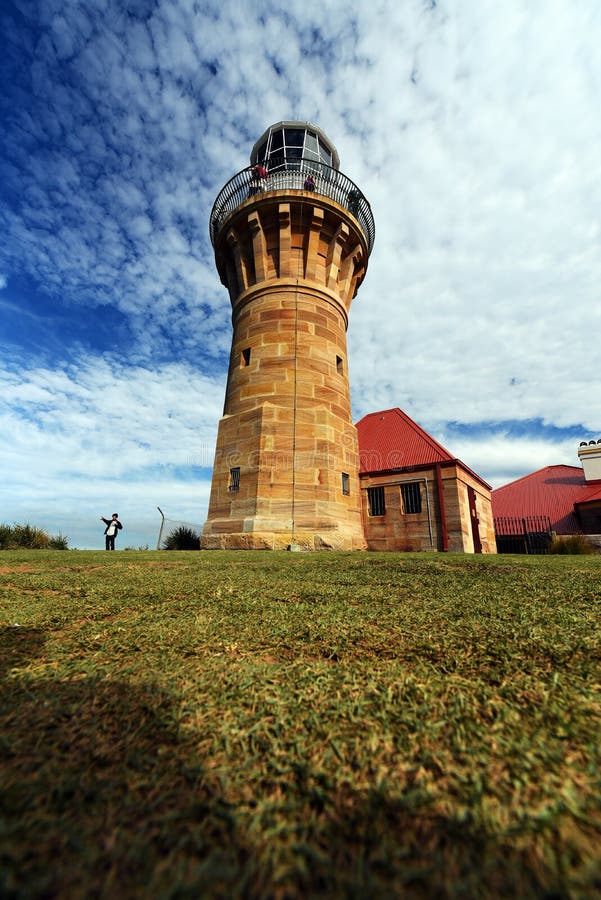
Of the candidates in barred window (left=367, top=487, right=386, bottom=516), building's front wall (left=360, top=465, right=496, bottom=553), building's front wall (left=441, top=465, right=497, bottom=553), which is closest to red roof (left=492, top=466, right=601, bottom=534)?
building's front wall (left=360, top=465, right=496, bottom=553)

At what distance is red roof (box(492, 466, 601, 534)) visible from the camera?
21.0 meters

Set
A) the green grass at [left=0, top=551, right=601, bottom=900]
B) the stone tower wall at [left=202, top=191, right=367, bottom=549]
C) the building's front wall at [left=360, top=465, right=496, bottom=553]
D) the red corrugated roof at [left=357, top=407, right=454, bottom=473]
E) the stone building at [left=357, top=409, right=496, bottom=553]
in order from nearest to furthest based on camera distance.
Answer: the green grass at [left=0, top=551, right=601, bottom=900]
the stone tower wall at [left=202, top=191, right=367, bottom=549]
the building's front wall at [left=360, top=465, right=496, bottom=553]
the stone building at [left=357, top=409, right=496, bottom=553]
the red corrugated roof at [left=357, top=407, right=454, bottom=473]

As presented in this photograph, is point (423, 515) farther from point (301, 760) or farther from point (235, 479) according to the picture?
point (301, 760)

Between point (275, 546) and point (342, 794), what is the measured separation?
10.2m

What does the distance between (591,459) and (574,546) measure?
1250 cm

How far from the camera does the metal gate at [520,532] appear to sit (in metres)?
19.3

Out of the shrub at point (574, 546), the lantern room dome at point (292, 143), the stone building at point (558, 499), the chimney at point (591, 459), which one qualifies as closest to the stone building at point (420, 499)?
the shrub at point (574, 546)

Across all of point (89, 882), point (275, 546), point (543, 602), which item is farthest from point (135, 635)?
point (275, 546)

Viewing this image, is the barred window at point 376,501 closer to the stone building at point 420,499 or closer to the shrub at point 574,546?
the stone building at point 420,499

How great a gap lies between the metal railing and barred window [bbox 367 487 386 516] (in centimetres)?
1007

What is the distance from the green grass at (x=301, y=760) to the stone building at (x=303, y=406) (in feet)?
30.5

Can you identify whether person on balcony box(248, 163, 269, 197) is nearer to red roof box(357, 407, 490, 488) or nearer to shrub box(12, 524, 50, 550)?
red roof box(357, 407, 490, 488)

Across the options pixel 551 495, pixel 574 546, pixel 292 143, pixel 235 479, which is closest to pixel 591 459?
pixel 551 495

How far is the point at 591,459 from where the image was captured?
22.6 meters
